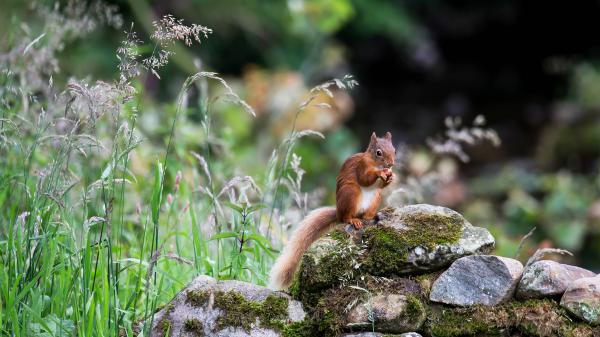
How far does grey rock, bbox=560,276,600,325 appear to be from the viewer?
2676 mm

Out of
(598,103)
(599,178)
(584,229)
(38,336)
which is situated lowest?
(38,336)

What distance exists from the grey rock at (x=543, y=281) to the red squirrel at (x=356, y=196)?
563 millimetres

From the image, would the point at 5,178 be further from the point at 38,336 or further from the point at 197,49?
the point at 197,49

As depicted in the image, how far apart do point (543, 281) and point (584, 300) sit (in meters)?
0.13

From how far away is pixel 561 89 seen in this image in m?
13.7

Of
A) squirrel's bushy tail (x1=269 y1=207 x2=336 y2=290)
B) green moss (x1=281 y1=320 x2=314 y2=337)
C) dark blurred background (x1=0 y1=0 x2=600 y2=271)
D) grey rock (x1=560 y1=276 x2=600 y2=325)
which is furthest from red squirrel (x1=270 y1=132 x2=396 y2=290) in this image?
dark blurred background (x1=0 y1=0 x2=600 y2=271)

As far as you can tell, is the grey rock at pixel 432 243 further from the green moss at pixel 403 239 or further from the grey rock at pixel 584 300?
the grey rock at pixel 584 300

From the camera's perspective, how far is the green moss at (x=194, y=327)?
2.79 metres

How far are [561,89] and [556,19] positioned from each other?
1.06 meters

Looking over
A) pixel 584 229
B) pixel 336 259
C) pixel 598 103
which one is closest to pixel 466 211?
pixel 584 229

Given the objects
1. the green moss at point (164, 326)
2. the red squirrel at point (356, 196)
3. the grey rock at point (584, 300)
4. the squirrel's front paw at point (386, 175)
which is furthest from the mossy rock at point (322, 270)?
the grey rock at point (584, 300)

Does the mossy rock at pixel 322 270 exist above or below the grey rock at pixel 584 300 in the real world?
above

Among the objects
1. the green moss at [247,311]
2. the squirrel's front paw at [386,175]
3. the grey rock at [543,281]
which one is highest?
the squirrel's front paw at [386,175]

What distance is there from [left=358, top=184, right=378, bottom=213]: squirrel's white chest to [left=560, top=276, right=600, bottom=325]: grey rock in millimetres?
723
